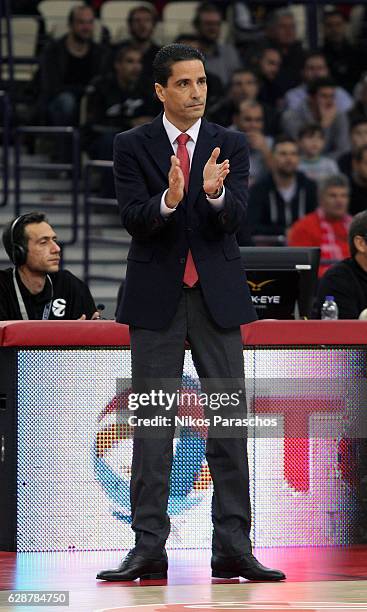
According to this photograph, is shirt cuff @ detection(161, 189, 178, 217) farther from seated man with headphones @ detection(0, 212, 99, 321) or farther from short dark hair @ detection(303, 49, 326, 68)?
short dark hair @ detection(303, 49, 326, 68)

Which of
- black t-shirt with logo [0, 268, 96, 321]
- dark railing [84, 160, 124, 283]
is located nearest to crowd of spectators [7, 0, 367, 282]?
dark railing [84, 160, 124, 283]

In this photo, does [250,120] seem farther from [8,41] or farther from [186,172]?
[186,172]

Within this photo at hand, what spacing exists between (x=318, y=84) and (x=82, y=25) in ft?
7.84

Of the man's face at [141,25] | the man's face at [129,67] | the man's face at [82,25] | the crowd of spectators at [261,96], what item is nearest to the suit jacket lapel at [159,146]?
the crowd of spectators at [261,96]

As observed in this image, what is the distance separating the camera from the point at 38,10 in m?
15.3

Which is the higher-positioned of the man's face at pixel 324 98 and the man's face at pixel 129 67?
the man's face at pixel 129 67

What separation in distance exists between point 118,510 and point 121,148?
1581 mm

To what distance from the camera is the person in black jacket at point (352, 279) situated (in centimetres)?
766

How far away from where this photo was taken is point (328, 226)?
38.1 feet

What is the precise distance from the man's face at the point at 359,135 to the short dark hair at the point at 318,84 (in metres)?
0.88

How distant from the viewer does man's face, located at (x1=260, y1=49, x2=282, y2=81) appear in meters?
14.8

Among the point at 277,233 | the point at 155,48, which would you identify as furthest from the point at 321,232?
the point at 155,48

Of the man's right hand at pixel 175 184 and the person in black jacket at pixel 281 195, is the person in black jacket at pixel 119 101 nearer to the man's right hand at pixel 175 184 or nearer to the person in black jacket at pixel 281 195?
the person in black jacket at pixel 281 195

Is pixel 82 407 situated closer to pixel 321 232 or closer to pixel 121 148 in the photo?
pixel 121 148
